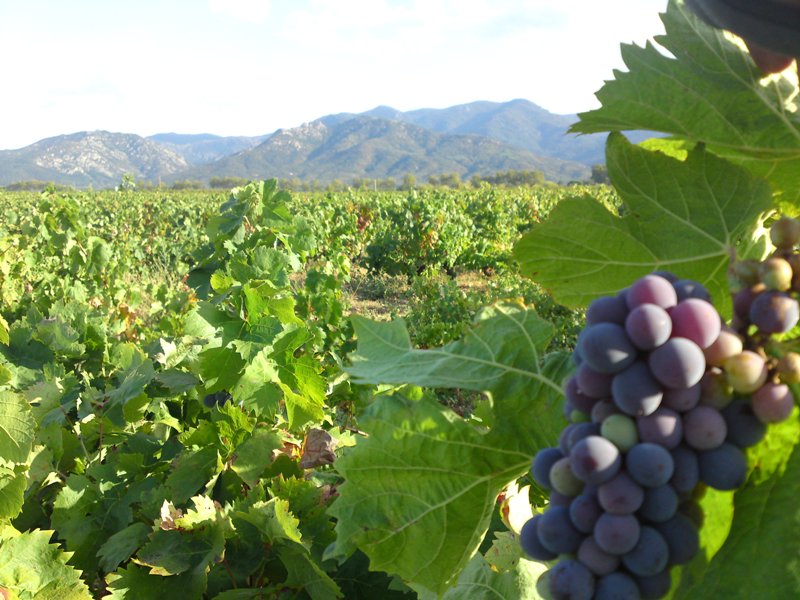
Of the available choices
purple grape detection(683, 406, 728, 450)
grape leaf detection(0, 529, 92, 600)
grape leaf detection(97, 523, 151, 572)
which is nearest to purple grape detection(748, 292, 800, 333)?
purple grape detection(683, 406, 728, 450)

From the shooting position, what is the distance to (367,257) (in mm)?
17750

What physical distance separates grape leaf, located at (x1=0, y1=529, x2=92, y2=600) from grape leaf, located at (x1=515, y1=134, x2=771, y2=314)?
6.32 feet

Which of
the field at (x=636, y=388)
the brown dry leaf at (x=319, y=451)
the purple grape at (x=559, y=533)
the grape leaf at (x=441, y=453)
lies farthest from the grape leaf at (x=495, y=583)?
the brown dry leaf at (x=319, y=451)

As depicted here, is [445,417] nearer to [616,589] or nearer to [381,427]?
[381,427]

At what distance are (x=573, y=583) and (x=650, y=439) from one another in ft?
0.53

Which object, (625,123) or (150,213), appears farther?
(150,213)

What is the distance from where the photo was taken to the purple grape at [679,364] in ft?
2.03

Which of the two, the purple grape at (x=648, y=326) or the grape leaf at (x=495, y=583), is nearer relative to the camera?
the purple grape at (x=648, y=326)

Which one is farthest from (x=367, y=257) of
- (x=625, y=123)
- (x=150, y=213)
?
(x=625, y=123)

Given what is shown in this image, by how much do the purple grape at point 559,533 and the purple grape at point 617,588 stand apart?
0.14 feet

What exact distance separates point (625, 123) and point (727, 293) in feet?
0.96

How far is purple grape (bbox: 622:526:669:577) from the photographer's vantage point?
62cm

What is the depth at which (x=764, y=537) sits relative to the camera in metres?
0.67

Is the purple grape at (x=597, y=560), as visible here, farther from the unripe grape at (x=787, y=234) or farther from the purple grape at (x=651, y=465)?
the unripe grape at (x=787, y=234)
